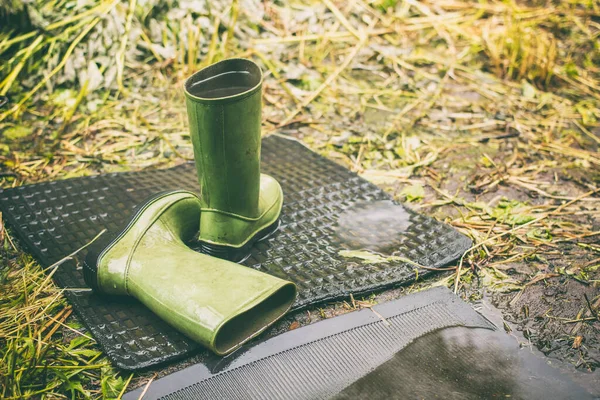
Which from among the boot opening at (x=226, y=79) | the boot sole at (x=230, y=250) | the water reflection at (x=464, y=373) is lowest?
the water reflection at (x=464, y=373)

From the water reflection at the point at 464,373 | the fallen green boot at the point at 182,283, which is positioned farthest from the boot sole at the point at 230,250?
the water reflection at the point at 464,373

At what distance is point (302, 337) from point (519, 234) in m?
0.95

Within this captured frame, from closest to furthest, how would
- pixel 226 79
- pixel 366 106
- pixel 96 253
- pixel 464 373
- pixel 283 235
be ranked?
pixel 464 373, pixel 96 253, pixel 226 79, pixel 283 235, pixel 366 106

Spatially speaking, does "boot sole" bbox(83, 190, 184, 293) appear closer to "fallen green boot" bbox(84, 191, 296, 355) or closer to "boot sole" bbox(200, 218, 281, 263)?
"fallen green boot" bbox(84, 191, 296, 355)

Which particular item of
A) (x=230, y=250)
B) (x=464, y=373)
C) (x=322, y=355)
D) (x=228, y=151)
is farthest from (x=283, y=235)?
(x=464, y=373)

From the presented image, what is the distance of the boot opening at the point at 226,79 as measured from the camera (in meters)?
1.57

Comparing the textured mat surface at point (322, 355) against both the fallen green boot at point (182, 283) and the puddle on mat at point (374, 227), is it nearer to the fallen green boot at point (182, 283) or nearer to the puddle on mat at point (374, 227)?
the fallen green boot at point (182, 283)

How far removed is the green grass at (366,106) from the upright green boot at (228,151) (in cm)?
50

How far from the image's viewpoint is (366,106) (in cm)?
284

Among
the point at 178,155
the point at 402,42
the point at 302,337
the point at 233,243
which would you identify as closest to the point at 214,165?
the point at 233,243

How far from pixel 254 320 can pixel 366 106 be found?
5.49ft

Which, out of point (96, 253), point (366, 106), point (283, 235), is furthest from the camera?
point (366, 106)

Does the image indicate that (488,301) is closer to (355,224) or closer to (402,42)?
(355,224)

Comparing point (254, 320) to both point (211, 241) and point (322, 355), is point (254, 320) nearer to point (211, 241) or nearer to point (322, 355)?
point (322, 355)
